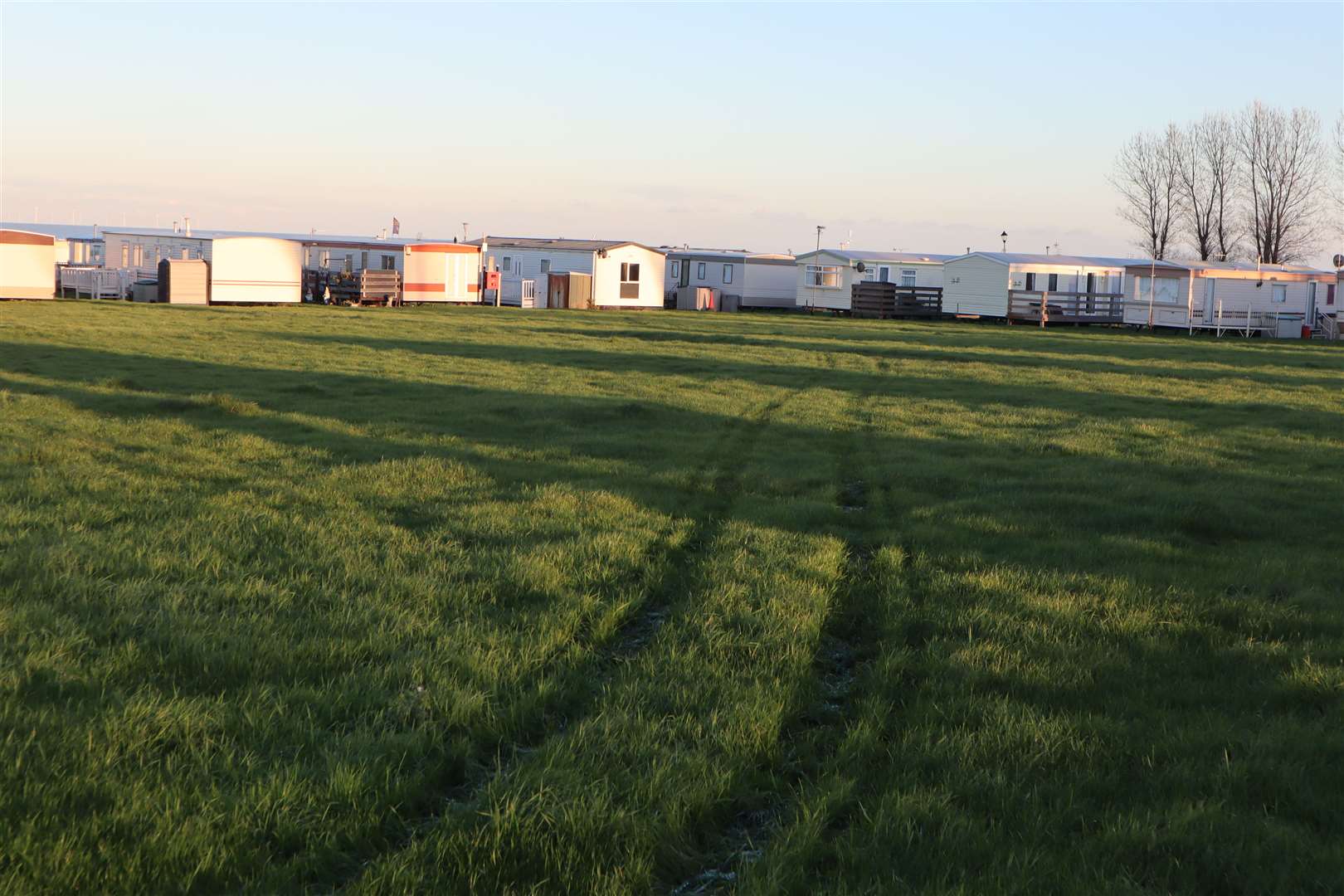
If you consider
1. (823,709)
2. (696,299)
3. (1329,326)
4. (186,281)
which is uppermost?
(696,299)

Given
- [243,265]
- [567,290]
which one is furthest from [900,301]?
[243,265]

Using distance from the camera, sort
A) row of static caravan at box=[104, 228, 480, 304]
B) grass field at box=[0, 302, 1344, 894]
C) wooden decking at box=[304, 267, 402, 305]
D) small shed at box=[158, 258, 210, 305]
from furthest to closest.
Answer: wooden decking at box=[304, 267, 402, 305] → row of static caravan at box=[104, 228, 480, 304] → small shed at box=[158, 258, 210, 305] → grass field at box=[0, 302, 1344, 894]

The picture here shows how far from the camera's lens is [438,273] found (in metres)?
54.2

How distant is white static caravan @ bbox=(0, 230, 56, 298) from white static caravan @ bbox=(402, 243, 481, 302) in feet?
46.3

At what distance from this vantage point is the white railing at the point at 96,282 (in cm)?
5016

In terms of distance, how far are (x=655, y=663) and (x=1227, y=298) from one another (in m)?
50.5

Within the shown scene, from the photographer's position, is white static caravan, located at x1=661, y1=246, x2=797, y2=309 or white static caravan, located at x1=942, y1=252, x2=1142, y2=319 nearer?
white static caravan, located at x1=942, y1=252, x2=1142, y2=319

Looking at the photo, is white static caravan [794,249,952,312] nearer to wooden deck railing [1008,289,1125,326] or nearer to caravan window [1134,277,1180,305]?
wooden deck railing [1008,289,1125,326]

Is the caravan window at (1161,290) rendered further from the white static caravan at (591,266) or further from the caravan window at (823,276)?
the white static caravan at (591,266)

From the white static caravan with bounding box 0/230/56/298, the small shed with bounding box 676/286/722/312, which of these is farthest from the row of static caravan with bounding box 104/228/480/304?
the small shed with bounding box 676/286/722/312

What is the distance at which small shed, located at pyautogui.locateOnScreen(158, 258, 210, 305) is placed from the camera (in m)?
45.2

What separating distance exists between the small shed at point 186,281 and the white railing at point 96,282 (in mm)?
5659

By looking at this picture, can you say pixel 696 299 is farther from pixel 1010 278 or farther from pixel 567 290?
pixel 1010 278

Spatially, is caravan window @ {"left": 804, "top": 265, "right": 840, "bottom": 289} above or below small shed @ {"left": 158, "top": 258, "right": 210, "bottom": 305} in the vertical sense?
above
